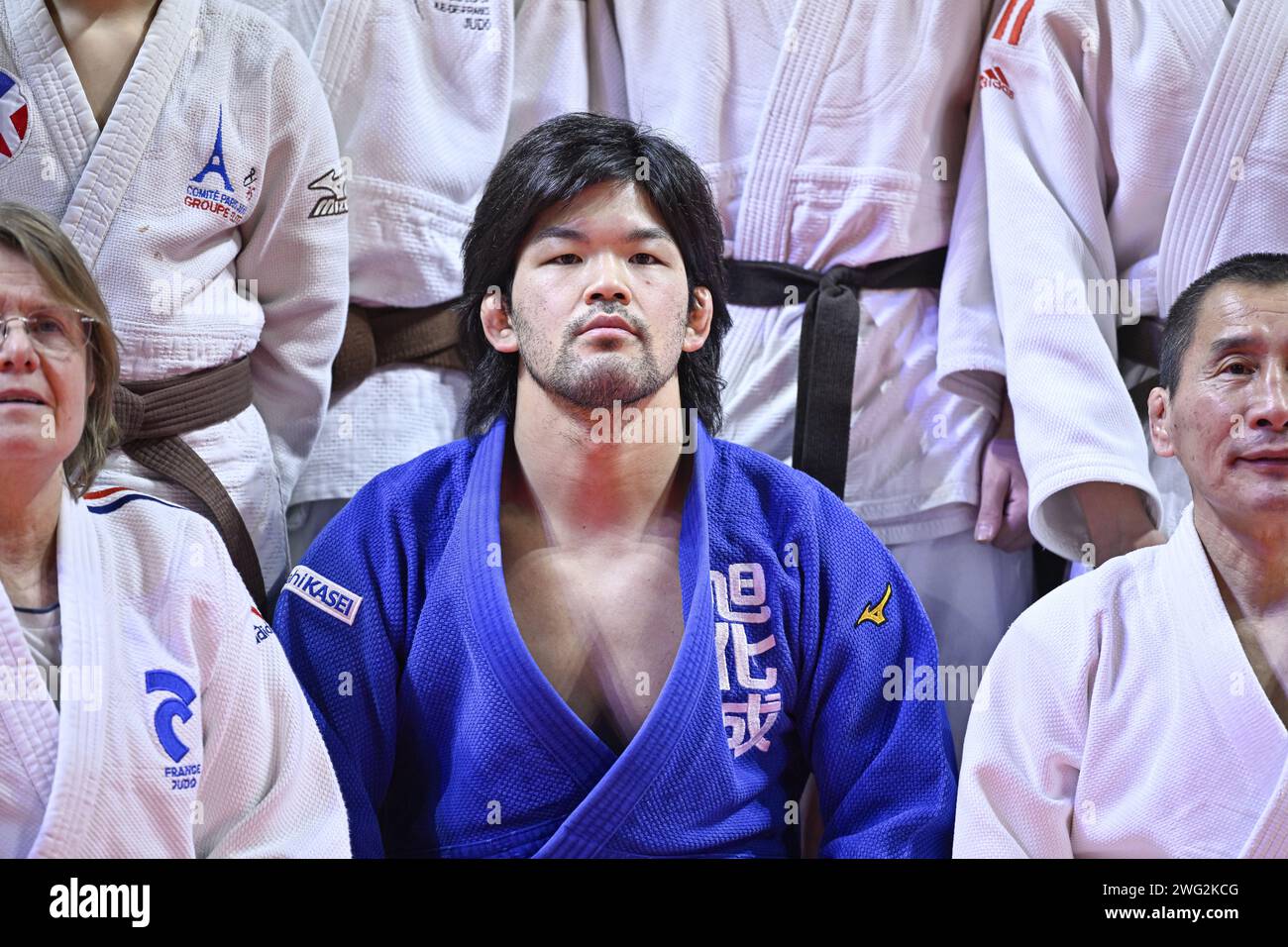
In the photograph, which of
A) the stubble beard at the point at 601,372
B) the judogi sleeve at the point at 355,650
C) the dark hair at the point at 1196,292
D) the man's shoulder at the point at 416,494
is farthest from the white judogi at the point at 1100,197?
the judogi sleeve at the point at 355,650

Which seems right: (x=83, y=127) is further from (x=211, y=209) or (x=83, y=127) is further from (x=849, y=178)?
(x=849, y=178)

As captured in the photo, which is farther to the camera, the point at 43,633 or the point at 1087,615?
the point at 1087,615

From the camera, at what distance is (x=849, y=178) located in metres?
2.24

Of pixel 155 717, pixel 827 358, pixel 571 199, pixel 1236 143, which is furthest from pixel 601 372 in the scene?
pixel 1236 143

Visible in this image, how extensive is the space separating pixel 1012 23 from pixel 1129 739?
1.12m

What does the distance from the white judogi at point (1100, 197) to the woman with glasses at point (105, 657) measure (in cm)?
114

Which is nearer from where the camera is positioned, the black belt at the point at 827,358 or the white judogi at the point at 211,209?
the white judogi at the point at 211,209

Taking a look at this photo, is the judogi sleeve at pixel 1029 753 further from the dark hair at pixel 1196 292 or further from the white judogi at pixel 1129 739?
the dark hair at pixel 1196 292

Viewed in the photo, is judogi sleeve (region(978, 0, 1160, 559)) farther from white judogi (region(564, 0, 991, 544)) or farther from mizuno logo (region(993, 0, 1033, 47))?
white judogi (region(564, 0, 991, 544))

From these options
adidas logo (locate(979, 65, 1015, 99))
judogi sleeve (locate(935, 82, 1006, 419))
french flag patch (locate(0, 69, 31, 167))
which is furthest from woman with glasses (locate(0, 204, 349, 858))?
adidas logo (locate(979, 65, 1015, 99))

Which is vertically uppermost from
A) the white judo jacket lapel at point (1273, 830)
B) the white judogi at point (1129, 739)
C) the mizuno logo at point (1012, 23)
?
the mizuno logo at point (1012, 23)

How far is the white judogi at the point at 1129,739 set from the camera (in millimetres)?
1798
